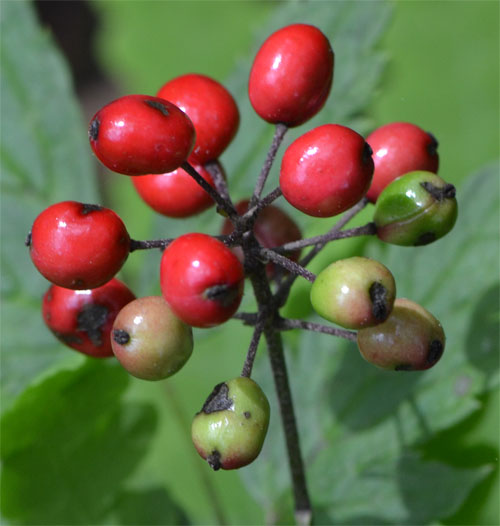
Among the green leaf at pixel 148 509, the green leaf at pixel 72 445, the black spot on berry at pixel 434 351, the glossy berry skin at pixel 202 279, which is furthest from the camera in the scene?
the green leaf at pixel 148 509

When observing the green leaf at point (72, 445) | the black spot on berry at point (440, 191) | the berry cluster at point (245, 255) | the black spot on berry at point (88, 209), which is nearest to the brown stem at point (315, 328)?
the berry cluster at point (245, 255)

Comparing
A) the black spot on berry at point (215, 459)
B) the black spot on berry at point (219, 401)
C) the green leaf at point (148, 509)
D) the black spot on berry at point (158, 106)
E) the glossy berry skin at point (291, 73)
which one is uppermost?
the glossy berry skin at point (291, 73)

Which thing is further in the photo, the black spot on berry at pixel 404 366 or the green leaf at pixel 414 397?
the green leaf at pixel 414 397

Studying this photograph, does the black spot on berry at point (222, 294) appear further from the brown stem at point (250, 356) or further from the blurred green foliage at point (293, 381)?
the blurred green foliage at point (293, 381)

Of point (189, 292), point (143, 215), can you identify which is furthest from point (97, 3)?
point (189, 292)

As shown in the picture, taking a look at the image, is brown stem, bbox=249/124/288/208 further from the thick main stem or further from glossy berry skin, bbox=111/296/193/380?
glossy berry skin, bbox=111/296/193/380

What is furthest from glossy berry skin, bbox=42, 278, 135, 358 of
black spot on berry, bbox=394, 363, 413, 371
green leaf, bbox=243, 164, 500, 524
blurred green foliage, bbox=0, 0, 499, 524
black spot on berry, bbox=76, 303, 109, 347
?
green leaf, bbox=243, 164, 500, 524

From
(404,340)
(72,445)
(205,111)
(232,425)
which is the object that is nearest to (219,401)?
(232,425)

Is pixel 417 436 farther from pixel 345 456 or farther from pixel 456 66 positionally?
pixel 456 66
